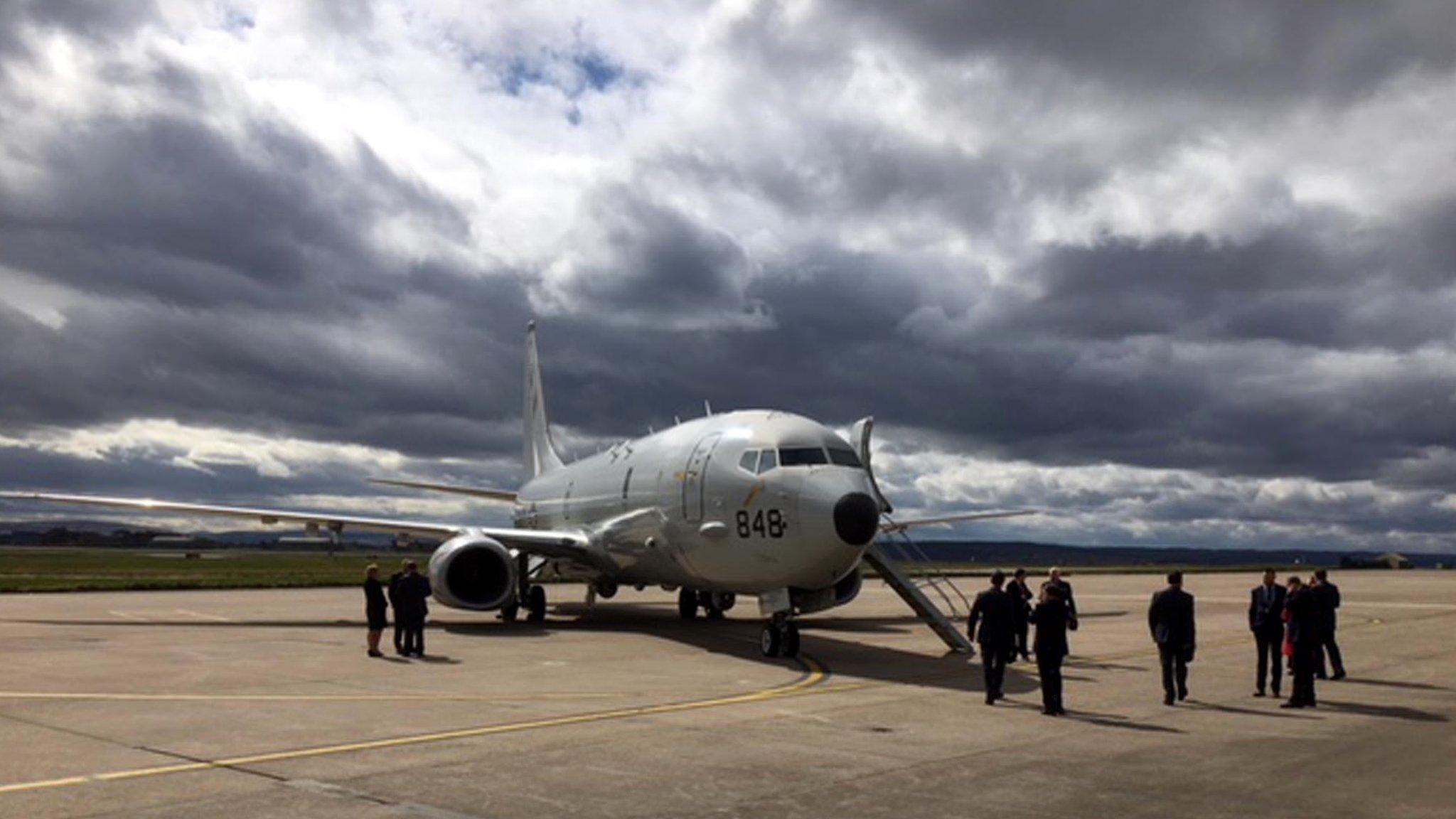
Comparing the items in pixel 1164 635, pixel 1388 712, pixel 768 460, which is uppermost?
pixel 768 460

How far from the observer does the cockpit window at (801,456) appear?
2144 cm

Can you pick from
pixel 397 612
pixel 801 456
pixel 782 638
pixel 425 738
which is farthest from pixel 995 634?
pixel 397 612

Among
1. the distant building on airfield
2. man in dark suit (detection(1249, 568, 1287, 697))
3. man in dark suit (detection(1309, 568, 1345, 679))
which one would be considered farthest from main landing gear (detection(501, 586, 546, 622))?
the distant building on airfield

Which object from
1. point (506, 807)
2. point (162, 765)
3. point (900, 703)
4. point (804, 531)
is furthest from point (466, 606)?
point (506, 807)

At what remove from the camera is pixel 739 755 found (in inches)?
470

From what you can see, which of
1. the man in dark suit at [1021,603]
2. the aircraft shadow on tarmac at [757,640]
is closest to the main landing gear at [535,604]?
the aircraft shadow on tarmac at [757,640]

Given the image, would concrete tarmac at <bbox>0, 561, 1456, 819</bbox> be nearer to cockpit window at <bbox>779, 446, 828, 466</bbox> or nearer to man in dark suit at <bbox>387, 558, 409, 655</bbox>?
man in dark suit at <bbox>387, 558, 409, 655</bbox>

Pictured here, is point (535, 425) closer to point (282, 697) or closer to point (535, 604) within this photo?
point (535, 604)

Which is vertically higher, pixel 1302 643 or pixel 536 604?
pixel 1302 643

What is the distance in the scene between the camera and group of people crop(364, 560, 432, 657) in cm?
2170

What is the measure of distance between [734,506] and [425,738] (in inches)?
405

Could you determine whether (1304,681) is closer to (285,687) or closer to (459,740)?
(459,740)

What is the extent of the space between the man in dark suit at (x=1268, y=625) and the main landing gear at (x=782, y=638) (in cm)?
759

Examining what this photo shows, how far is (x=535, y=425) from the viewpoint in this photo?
4778 cm
